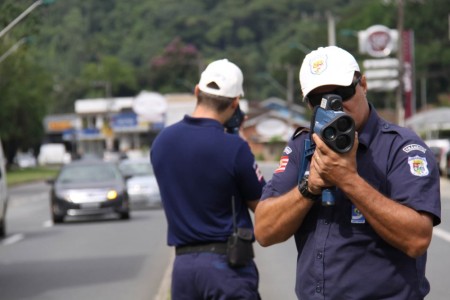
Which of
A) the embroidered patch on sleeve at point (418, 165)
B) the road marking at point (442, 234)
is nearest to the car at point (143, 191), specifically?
the road marking at point (442, 234)

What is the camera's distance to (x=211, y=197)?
→ 5.91m

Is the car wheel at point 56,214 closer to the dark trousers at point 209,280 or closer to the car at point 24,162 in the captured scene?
the dark trousers at point 209,280

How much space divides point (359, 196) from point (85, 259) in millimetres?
13629

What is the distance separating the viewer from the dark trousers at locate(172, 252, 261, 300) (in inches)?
229

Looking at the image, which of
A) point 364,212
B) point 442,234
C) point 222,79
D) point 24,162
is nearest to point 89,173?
point 442,234

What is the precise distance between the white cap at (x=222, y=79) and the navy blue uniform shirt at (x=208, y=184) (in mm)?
155

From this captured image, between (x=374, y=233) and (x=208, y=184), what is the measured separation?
1669 millimetres

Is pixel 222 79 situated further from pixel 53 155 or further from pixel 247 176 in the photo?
pixel 53 155

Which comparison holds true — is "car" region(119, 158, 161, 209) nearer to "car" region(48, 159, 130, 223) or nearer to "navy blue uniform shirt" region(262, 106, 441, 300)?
"car" region(48, 159, 130, 223)

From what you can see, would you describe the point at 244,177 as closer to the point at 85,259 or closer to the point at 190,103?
the point at 85,259

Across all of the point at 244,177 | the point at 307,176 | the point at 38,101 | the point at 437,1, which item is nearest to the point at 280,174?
the point at 307,176

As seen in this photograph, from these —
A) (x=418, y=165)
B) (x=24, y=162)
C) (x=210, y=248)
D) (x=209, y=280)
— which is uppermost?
(x=418, y=165)

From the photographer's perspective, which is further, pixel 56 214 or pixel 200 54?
pixel 200 54

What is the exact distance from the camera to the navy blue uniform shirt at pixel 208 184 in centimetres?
588
